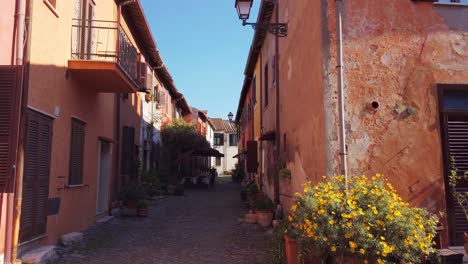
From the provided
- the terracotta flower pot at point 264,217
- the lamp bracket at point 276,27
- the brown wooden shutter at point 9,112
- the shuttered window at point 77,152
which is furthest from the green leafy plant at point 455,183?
the shuttered window at point 77,152

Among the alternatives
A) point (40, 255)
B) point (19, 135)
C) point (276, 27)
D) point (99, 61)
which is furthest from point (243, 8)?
point (40, 255)

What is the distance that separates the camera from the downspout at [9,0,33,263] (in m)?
5.94

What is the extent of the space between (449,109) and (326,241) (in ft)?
10.5

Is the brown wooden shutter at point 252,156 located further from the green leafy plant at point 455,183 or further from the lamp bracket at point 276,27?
the green leafy plant at point 455,183

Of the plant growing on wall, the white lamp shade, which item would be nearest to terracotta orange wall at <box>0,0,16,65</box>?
the white lamp shade

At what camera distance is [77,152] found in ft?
29.9

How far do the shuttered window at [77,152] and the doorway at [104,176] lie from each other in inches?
90.0

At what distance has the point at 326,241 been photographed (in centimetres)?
465

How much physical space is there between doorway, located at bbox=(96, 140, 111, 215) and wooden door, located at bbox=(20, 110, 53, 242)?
4.27 m

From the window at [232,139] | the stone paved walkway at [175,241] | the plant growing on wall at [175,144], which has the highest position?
the window at [232,139]

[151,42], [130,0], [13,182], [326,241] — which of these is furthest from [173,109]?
[326,241]

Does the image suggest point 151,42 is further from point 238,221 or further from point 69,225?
point 69,225

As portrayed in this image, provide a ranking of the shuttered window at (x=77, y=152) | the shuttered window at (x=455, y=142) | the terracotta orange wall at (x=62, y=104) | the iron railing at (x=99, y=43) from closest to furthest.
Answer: the shuttered window at (x=455, y=142)
the terracotta orange wall at (x=62, y=104)
the shuttered window at (x=77, y=152)
the iron railing at (x=99, y=43)

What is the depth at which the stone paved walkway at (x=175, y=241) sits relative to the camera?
7121 millimetres
